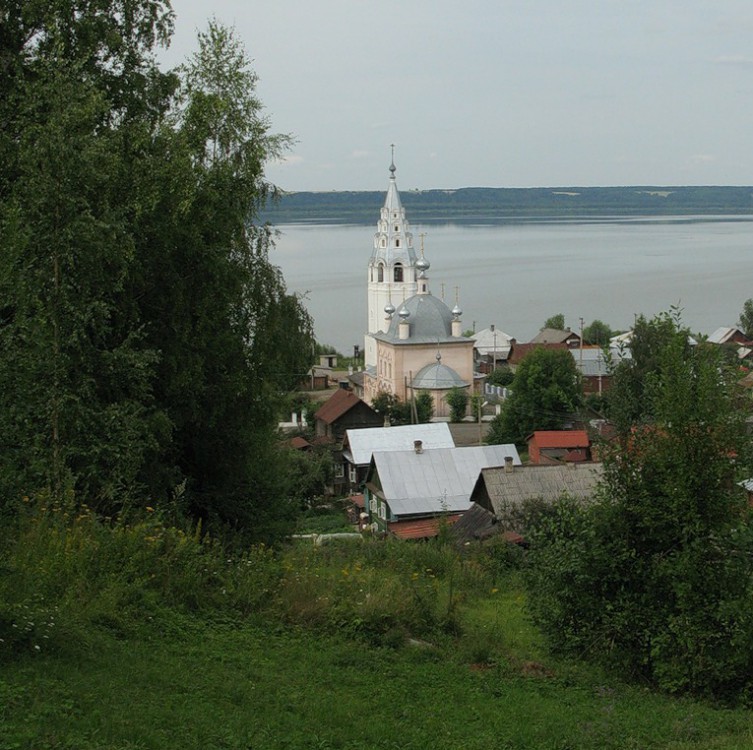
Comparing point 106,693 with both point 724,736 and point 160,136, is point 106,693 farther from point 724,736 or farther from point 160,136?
point 160,136

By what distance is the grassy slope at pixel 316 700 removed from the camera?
379 centimetres

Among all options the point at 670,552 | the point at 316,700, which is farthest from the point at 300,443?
the point at 316,700

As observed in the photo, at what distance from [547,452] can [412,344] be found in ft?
46.7

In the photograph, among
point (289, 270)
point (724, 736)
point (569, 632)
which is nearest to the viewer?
point (724, 736)

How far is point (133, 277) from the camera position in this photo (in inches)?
335

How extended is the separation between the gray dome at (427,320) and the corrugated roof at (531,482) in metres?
24.2

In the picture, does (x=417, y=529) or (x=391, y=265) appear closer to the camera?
(x=417, y=529)

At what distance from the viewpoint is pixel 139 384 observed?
7.73 meters

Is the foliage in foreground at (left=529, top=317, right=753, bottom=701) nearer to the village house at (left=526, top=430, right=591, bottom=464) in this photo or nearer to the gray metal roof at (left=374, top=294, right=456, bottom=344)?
the village house at (left=526, top=430, right=591, bottom=464)

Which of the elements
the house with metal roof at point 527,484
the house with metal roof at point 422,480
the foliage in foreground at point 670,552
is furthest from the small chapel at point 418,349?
the foliage in foreground at point 670,552

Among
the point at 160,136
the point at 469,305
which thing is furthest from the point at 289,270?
the point at 160,136

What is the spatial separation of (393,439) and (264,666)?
2026 cm

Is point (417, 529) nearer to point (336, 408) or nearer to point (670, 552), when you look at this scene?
point (670, 552)

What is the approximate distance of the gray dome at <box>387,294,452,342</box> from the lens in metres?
39.4
